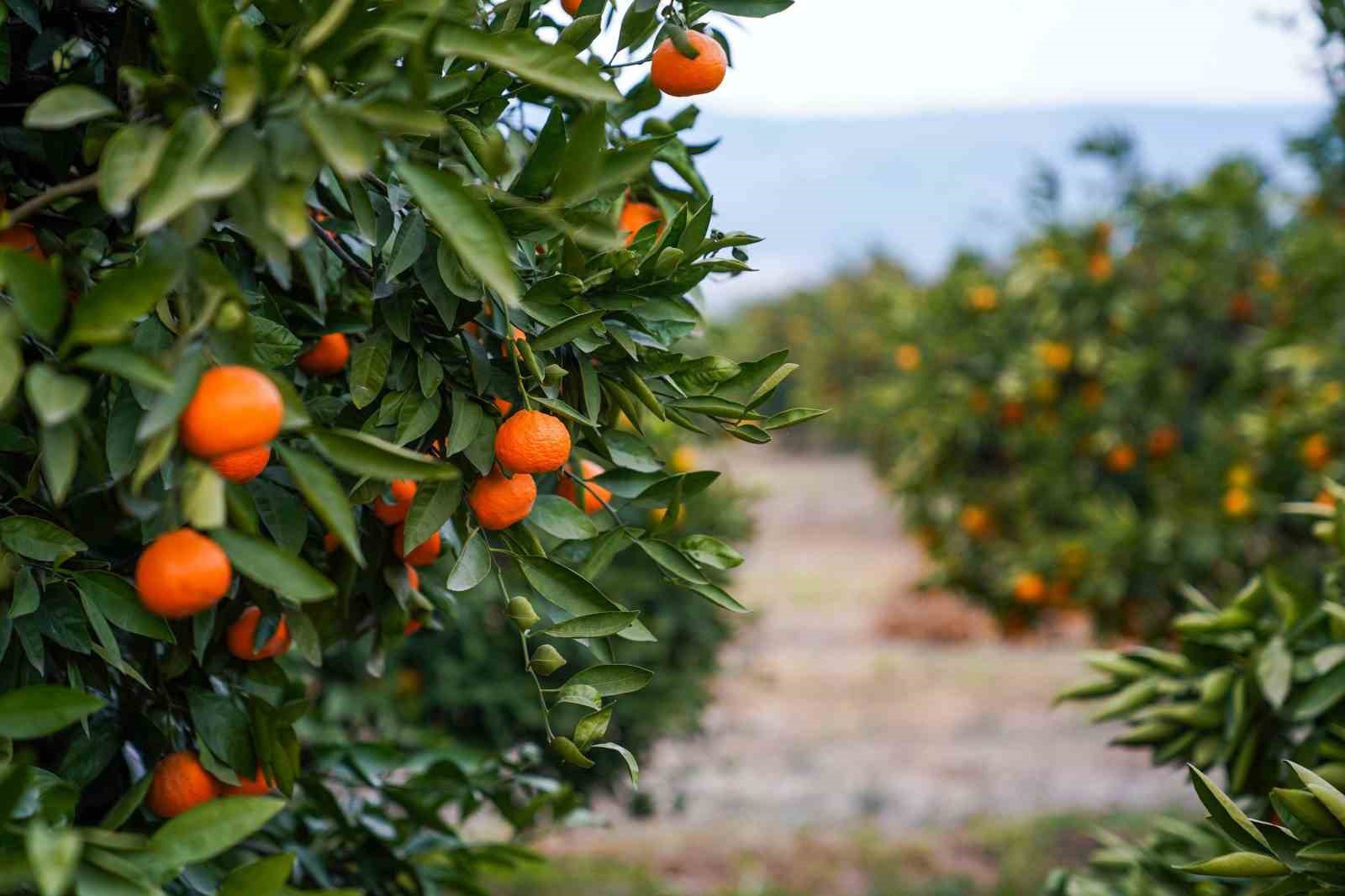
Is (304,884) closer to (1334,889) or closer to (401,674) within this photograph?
(1334,889)

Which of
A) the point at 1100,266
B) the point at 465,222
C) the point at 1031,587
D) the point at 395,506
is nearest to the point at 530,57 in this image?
the point at 465,222

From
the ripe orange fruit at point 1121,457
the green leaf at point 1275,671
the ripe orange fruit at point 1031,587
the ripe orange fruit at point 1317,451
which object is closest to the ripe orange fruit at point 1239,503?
the ripe orange fruit at point 1317,451

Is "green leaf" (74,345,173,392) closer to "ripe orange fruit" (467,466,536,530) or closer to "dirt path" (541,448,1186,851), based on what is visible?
"ripe orange fruit" (467,466,536,530)

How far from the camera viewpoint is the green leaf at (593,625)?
2.55 feet

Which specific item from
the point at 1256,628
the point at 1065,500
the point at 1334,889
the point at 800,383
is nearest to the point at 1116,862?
the point at 1256,628

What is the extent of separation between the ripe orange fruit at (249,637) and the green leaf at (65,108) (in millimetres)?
417

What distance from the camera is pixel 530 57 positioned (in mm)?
601

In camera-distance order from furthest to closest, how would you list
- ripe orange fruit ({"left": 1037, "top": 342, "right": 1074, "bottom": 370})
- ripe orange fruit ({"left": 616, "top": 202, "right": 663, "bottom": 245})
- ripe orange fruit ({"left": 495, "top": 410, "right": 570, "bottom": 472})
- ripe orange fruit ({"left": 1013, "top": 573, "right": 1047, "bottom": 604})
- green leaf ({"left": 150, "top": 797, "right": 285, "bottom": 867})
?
ripe orange fruit ({"left": 1037, "top": 342, "right": 1074, "bottom": 370}), ripe orange fruit ({"left": 1013, "top": 573, "right": 1047, "bottom": 604}), ripe orange fruit ({"left": 616, "top": 202, "right": 663, "bottom": 245}), ripe orange fruit ({"left": 495, "top": 410, "right": 570, "bottom": 472}), green leaf ({"left": 150, "top": 797, "right": 285, "bottom": 867})

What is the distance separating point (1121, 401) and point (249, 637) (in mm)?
3366

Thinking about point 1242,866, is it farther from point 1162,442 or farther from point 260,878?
point 1162,442

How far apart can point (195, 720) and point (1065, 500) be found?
3372mm

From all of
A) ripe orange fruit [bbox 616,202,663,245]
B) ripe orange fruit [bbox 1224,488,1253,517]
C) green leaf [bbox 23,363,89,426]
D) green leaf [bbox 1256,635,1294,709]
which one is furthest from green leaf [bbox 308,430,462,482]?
ripe orange fruit [bbox 1224,488,1253,517]

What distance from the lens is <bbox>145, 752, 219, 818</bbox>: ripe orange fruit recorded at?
0.85 meters

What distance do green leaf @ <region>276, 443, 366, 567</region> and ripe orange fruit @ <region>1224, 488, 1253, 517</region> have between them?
303 centimetres
